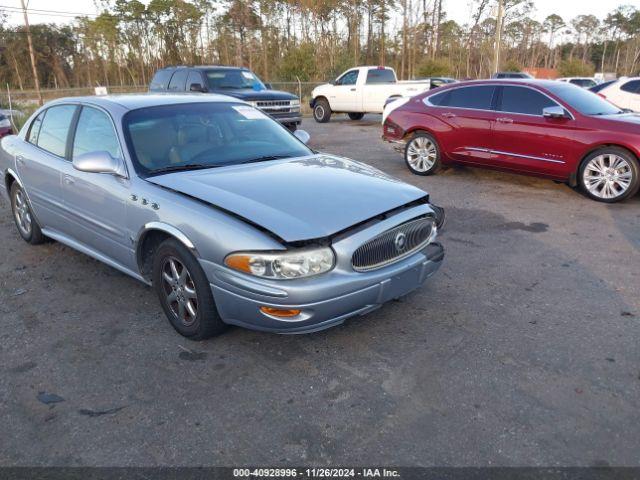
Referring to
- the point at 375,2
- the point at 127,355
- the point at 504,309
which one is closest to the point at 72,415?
the point at 127,355

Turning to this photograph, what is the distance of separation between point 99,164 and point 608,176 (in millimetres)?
6397

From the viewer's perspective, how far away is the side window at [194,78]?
1271 centimetres

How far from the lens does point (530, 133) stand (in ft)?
24.5

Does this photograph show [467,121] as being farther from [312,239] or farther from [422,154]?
[312,239]

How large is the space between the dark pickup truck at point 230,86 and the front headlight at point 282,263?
9.94 m

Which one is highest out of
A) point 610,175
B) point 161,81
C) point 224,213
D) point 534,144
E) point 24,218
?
point 161,81

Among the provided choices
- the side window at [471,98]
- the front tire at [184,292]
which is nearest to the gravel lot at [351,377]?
the front tire at [184,292]

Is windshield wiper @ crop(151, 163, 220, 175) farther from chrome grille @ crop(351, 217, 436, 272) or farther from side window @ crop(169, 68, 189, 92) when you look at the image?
side window @ crop(169, 68, 189, 92)

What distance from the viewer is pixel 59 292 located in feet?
14.6

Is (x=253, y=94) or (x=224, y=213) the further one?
(x=253, y=94)

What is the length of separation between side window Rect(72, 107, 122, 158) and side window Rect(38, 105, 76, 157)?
0.22 m

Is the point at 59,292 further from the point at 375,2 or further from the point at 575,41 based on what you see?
the point at 575,41

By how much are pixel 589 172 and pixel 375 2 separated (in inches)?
1861

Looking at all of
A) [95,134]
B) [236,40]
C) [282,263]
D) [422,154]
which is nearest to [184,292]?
[282,263]
